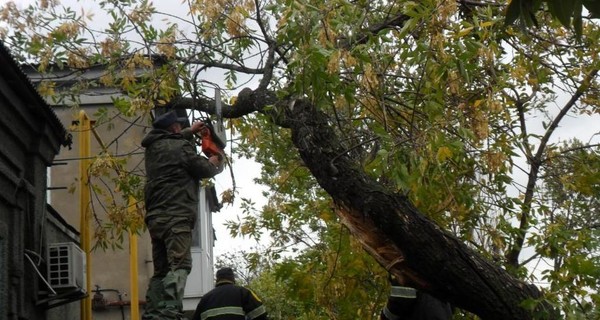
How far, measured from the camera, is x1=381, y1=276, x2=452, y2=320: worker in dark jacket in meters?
7.98

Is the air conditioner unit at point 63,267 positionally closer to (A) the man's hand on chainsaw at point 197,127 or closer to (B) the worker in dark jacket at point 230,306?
(B) the worker in dark jacket at point 230,306

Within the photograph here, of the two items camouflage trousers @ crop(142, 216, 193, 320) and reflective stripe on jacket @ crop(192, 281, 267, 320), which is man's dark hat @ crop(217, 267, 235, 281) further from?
camouflage trousers @ crop(142, 216, 193, 320)

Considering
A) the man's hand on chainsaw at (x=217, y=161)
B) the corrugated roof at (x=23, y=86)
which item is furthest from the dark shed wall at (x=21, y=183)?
the man's hand on chainsaw at (x=217, y=161)

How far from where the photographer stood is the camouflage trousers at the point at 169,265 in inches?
344

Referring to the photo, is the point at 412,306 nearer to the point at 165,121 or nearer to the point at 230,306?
the point at 230,306

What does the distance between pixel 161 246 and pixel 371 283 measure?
2.75 meters

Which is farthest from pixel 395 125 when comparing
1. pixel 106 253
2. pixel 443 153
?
pixel 106 253

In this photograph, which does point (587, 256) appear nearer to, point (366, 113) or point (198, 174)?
point (366, 113)

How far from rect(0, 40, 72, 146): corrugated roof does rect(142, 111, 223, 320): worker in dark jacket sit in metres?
1.31

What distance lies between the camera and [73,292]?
35.9 feet

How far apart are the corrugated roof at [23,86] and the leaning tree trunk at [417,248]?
309 centimetres

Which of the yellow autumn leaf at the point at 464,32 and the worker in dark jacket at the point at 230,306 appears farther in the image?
the worker in dark jacket at the point at 230,306

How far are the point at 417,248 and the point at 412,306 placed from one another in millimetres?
607

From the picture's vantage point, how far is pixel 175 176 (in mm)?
9375
